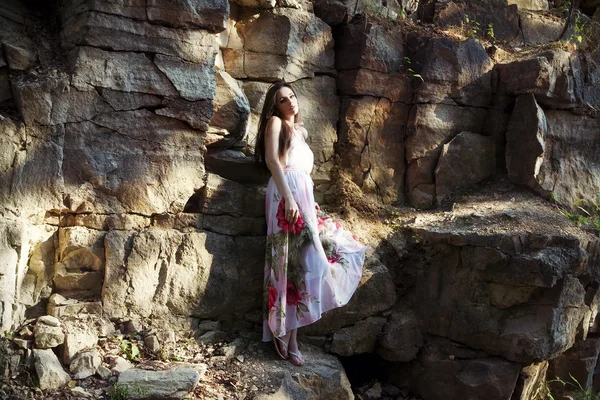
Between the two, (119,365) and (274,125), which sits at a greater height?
(274,125)

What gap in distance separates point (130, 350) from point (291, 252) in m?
1.46

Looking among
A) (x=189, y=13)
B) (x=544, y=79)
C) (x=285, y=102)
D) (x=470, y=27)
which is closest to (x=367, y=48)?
(x=285, y=102)

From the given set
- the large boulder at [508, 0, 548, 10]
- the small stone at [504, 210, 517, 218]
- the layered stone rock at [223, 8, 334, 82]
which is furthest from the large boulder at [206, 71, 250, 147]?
the large boulder at [508, 0, 548, 10]

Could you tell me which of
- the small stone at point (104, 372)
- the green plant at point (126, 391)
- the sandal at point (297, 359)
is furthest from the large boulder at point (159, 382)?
the sandal at point (297, 359)

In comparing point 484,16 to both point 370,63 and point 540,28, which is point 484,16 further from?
point 370,63

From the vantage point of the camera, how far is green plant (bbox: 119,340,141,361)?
422 cm

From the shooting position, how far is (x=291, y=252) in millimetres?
4559

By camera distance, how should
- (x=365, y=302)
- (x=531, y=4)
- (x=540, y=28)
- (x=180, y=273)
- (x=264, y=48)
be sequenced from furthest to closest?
1. (x=531, y=4)
2. (x=540, y=28)
3. (x=264, y=48)
4. (x=365, y=302)
5. (x=180, y=273)

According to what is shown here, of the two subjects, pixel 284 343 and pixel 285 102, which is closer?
pixel 284 343

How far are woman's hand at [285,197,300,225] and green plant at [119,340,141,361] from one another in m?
1.55

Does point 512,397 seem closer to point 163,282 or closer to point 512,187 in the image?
point 512,187

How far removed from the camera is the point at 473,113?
6.16 meters

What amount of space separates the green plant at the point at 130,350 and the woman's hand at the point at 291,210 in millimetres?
1553

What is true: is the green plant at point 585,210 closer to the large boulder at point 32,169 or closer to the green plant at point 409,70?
the green plant at point 409,70
